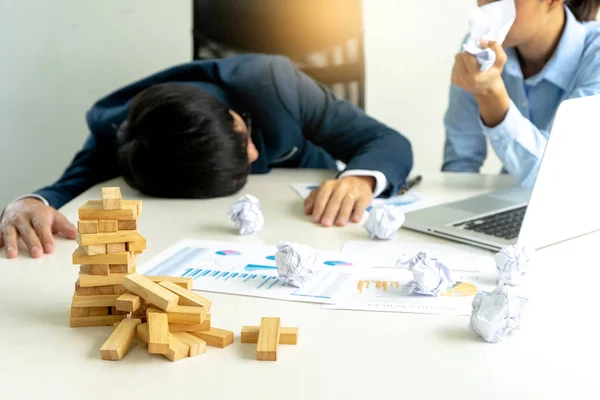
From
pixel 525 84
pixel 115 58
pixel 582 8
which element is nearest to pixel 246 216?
pixel 525 84

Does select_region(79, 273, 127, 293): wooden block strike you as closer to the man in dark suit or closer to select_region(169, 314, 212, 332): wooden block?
select_region(169, 314, 212, 332): wooden block

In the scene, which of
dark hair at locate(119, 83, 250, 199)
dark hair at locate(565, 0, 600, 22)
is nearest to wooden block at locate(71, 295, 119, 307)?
dark hair at locate(119, 83, 250, 199)

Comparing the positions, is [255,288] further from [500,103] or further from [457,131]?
[457,131]

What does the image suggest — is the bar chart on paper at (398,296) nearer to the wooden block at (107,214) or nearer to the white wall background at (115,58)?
the wooden block at (107,214)

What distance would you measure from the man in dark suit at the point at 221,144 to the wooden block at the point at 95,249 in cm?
31

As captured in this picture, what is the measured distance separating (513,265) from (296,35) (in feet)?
4.42

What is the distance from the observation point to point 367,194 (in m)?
1.24

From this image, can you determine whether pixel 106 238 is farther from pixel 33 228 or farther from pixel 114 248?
pixel 33 228

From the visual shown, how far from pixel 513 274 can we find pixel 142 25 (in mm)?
1989

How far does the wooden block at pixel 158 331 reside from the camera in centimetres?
65

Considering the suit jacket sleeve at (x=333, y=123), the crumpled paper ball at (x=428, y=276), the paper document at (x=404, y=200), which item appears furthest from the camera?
the suit jacket sleeve at (x=333, y=123)

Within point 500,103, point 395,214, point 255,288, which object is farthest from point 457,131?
point 255,288

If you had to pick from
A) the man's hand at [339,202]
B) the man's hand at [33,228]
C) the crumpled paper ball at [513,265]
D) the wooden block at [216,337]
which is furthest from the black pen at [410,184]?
the wooden block at [216,337]

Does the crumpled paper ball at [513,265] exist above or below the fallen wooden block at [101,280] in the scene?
below
